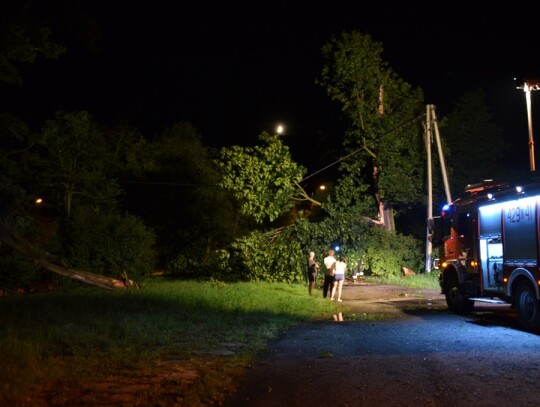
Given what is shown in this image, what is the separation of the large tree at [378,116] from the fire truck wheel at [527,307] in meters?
17.5

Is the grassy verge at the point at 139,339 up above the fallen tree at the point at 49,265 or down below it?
below

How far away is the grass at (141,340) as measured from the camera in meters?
7.29

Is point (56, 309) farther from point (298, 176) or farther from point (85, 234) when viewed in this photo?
point (298, 176)

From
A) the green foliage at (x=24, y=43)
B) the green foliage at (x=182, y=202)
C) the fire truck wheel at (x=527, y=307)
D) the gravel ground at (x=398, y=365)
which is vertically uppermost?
the green foliage at (x=24, y=43)

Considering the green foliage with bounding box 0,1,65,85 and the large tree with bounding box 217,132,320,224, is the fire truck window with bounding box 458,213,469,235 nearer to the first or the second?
the large tree with bounding box 217,132,320,224

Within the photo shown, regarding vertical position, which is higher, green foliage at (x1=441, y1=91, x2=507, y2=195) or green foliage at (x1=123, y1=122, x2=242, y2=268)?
green foliage at (x1=441, y1=91, x2=507, y2=195)

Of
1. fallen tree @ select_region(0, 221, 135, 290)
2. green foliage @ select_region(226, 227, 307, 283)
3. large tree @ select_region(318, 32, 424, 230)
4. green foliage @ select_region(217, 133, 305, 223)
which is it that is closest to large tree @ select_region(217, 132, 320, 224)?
green foliage @ select_region(217, 133, 305, 223)

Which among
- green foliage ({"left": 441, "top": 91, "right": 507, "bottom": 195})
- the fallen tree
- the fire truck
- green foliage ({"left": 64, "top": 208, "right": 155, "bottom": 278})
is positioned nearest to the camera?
the fire truck

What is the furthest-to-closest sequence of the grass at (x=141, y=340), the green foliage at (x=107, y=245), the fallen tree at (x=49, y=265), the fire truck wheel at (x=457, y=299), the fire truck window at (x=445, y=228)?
the green foliage at (x=107, y=245)
the fallen tree at (x=49, y=265)
the fire truck window at (x=445, y=228)
the fire truck wheel at (x=457, y=299)
the grass at (x=141, y=340)

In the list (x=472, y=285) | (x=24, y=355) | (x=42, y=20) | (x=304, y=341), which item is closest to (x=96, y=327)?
(x=24, y=355)

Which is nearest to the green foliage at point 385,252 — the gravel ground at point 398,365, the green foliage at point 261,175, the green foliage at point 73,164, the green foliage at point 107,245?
the green foliage at point 261,175

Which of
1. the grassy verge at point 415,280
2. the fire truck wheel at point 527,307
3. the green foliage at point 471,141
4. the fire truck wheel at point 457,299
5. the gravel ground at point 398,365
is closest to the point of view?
the gravel ground at point 398,365

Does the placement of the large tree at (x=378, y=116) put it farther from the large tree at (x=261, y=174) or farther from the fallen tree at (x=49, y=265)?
the fallen tree at (x=49, y=265)

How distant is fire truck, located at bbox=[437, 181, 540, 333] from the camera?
460 inches
